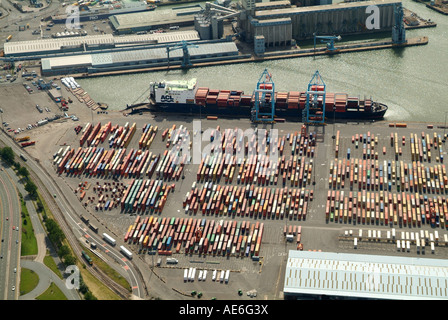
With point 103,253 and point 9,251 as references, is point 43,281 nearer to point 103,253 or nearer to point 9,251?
point 9,251

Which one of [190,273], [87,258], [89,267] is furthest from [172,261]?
[87,258]

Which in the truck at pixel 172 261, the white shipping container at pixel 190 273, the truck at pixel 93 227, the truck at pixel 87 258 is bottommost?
the white shipping container at pixel 190 273

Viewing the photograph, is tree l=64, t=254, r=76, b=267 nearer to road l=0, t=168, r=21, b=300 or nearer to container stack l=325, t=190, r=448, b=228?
road l=0, t=168, r=21, b=300

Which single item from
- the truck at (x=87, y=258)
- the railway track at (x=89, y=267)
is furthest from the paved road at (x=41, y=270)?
the truck at (x=87, y=258)

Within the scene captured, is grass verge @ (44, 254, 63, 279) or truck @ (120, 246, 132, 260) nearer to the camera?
grass verge @ (44, 254, 63, 279)

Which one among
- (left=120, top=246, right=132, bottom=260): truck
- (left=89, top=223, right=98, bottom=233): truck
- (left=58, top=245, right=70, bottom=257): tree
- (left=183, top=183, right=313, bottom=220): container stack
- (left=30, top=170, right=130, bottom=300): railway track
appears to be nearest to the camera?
(left=30, top=170, right=130, bottom=300): railway track

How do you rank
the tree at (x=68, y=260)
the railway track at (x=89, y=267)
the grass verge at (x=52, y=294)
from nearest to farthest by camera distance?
the grass verge at (x=52, y=294)
the railway track at (x=89, y=267)
the tree at (x=68, y=260)

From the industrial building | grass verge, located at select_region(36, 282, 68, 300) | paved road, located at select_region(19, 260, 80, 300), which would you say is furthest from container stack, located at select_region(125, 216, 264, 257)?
grass verge, located at select_region(36, 282, 68, 300)

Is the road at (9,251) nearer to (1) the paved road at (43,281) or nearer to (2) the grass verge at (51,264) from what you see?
(1) the paved road at (43,281)
